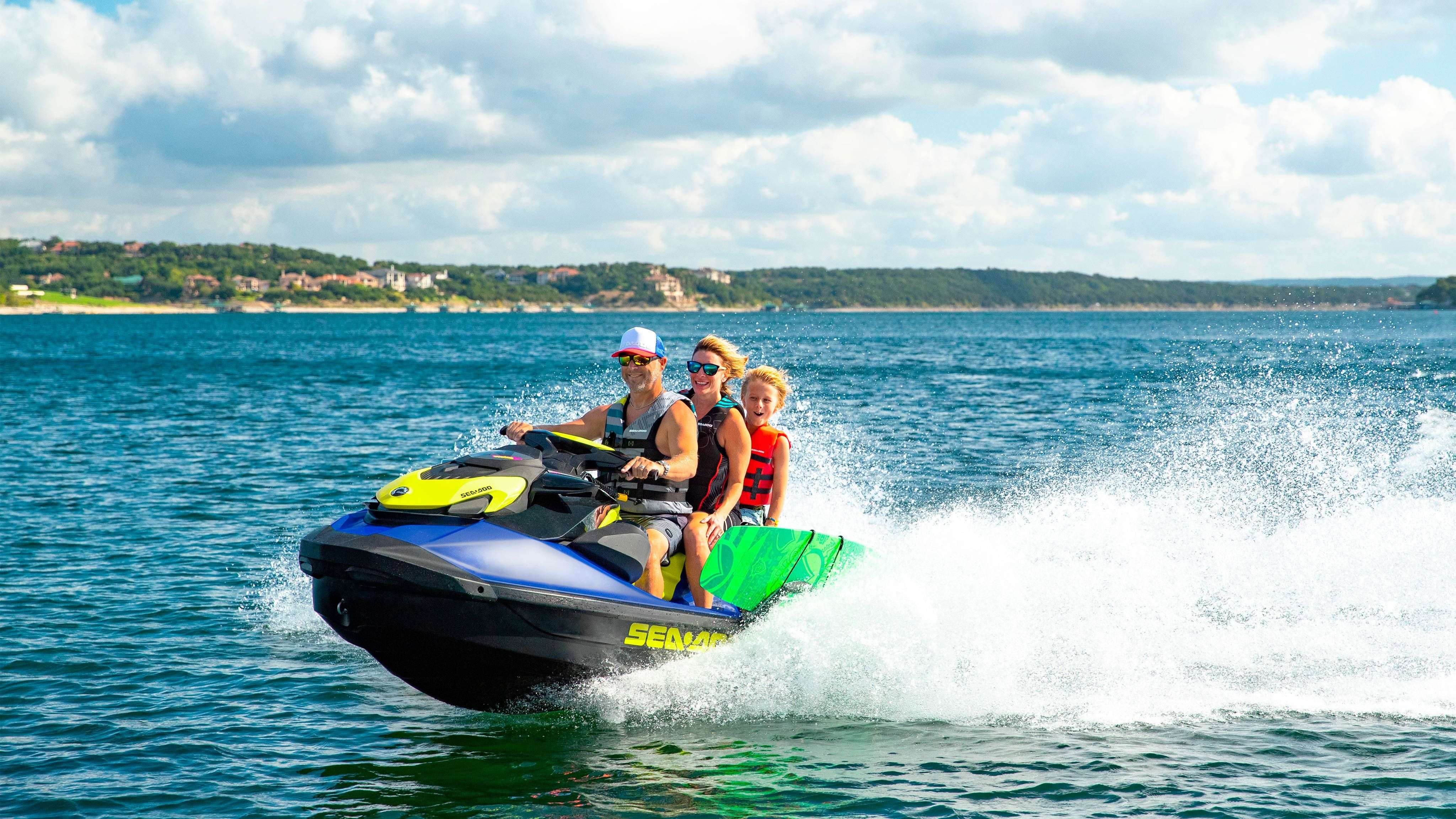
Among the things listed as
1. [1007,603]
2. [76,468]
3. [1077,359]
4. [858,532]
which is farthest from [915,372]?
[1007,603]

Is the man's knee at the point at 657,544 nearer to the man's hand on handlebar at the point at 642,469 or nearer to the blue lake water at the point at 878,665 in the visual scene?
the man's hand on handlebar at the point at 642,469

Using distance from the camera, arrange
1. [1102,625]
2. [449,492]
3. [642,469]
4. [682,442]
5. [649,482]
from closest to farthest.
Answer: [449,492], [642,469], [682,442], [649,482], [1102,625]

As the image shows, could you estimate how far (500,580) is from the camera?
A: 6.21 m

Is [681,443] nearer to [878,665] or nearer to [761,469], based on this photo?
[761,469]

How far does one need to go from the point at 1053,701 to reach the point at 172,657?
6152 mm

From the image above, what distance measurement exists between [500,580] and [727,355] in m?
1.87

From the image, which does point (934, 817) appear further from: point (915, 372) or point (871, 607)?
point (915, 372)

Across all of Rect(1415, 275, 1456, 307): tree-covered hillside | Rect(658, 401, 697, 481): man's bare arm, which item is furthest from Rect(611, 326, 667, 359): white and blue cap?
Rect(1415, 275, 1456, 307): tree-covered hillside

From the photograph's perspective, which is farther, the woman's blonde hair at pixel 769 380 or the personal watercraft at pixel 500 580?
the woman's blonde hair at pixel 769 380

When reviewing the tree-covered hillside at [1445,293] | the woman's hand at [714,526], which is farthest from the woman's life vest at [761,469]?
the tree-covered hillside at [1445,293]

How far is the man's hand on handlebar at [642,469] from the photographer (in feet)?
21.7

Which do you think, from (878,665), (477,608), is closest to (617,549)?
(477,608)

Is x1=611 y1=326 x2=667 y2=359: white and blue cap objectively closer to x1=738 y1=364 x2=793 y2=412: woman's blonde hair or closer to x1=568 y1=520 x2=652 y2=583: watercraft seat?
x1=738 y1=364 x2=793 y2=412: woman's blonde hair

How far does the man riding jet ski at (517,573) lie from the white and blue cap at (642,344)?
45mm
